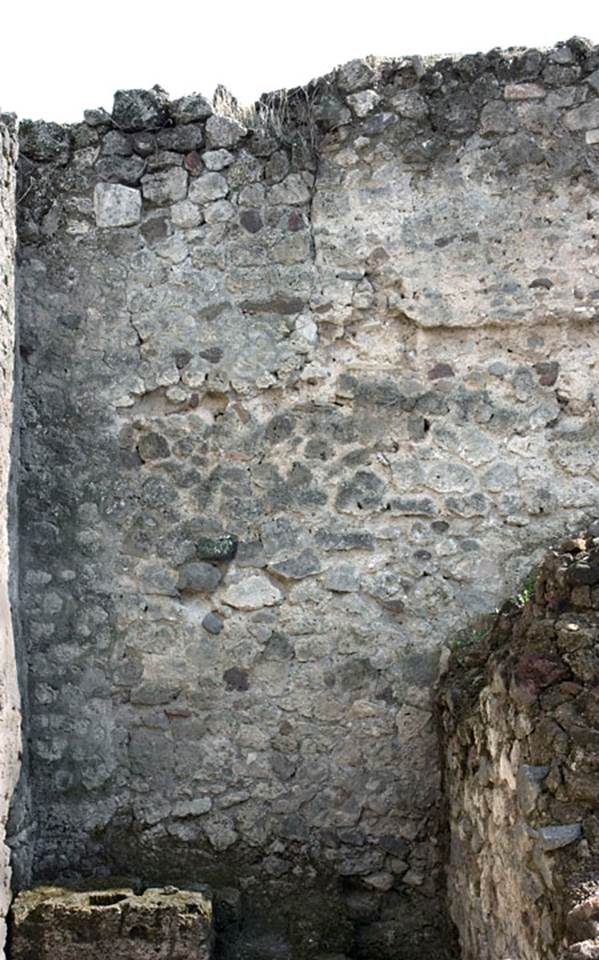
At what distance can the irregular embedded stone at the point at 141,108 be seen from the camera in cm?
557

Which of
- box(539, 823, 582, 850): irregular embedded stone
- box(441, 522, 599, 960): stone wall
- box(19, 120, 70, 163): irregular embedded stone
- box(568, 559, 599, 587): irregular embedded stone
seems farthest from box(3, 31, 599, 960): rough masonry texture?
box(539, 823, 582, 850): irregular embedded stone

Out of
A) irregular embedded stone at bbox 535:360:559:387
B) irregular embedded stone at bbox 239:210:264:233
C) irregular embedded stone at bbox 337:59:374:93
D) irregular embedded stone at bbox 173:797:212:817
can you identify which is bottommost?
irregular embedded stone at bbox 173:797:212:817

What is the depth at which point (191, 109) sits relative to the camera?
5570 millimetres

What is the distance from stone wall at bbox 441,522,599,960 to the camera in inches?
142

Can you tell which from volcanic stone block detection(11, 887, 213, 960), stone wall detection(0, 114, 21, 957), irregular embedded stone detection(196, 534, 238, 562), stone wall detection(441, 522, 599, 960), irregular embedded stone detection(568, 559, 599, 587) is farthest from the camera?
irregular embedded stone detection(196, 534, 238, 562)

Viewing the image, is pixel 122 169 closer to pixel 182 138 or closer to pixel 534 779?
pixel 182 138

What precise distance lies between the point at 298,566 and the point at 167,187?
176 centimetres

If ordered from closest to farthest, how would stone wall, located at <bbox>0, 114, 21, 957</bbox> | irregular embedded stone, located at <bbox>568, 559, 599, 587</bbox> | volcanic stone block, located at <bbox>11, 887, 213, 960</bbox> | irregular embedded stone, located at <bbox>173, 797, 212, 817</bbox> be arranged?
irregular embedded stone, located at <bbox>568, 559, 599, 587</bbox> → volcanic stone block, located at <bbox>11, 887, 213, 960</bbox> → stone wall, located at <bbox>0, 114, 21, 957</bbox> → irregular embedded stone, located at <bbox>173, 797, 212, 817</bbox>

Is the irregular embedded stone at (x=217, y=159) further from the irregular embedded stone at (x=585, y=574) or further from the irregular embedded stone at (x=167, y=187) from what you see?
the irregular embedded stone at (x=585, y=574)

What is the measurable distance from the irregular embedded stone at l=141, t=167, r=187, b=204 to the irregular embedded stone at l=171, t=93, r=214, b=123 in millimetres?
227

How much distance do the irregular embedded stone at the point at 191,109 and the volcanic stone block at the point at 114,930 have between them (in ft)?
10.7

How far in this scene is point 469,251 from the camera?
5465 mm

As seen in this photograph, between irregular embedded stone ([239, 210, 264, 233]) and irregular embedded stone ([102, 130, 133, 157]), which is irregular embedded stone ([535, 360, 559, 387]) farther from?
irregular embedded stone ([102, 130, 133, 157])

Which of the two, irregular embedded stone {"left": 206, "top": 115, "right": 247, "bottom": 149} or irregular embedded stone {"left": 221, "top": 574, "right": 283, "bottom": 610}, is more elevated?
irregular embedded stone {"left": 206, "top": 115, "right": 247, "bottom": 149}
